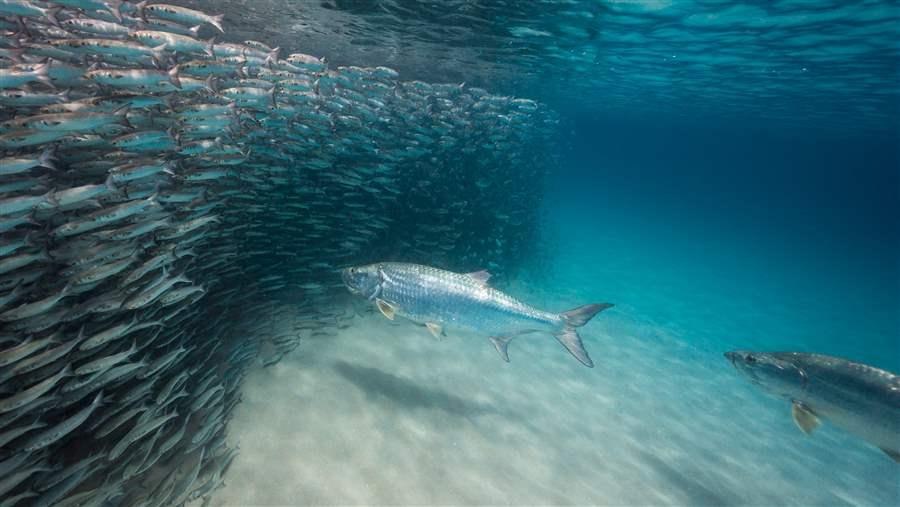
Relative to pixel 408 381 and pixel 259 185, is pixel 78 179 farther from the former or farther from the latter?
pixel 408 381

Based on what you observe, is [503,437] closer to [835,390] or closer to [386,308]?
[386,308]

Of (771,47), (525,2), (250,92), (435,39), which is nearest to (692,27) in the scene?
(771,47)

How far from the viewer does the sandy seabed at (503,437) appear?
16.3 ft

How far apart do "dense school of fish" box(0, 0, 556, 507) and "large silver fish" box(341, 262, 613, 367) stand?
2.02 m

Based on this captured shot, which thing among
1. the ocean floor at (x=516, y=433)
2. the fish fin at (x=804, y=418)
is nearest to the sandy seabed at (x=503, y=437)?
the ocean floor at (x=516, y=433)

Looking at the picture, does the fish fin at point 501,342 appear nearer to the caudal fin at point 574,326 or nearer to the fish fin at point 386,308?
the caudal fin at point 574,326

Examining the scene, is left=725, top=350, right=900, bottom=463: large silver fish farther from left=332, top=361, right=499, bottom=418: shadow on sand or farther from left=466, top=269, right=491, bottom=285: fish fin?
left=332, top=361, right=499, bottom=418: shadow on sand

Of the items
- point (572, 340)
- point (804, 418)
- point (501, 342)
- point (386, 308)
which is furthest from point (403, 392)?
point (804, 418)

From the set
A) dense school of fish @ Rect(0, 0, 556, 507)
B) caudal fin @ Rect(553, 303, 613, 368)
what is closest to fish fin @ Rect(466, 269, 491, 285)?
caudal fin @ Rect(553, 303, 613, 368)

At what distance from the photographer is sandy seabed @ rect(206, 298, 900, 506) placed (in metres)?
4.98

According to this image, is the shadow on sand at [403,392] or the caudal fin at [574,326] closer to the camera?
the caudal fin at [574,326]

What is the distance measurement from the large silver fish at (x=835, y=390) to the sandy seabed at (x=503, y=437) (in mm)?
2513

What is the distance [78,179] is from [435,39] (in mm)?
19577

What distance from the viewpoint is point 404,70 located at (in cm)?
3103
